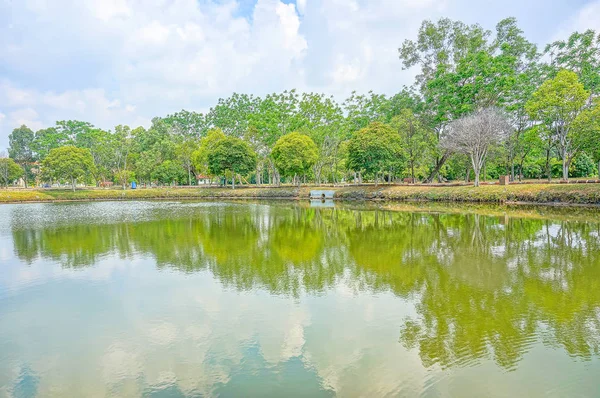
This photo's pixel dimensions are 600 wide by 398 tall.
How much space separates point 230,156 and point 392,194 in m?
23.2

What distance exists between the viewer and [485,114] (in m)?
31.0

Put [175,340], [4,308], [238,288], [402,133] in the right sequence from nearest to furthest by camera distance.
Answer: [175,340] → [4,308] → [238,288] → [402,133]

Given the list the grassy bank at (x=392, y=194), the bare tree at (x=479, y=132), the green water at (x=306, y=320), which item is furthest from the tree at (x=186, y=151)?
the green water at (x=306, y=320)

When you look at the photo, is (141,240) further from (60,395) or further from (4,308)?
(60,395)

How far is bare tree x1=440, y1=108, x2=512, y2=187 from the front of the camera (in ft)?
100

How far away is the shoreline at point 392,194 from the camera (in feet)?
83.4

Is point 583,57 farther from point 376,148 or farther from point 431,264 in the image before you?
point 431,264

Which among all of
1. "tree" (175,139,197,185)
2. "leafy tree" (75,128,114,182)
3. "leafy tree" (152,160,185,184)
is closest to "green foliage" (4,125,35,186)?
"leafy tree" (75,128,114,182)

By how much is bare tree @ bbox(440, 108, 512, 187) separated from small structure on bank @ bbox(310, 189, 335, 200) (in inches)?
576

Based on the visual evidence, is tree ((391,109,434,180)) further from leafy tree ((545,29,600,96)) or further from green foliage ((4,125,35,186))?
green foliage ((4,125,35,186))

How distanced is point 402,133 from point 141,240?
32209 millimetres

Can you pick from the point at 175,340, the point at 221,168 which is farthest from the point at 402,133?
the point at 175,340

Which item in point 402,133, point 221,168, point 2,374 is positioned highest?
point 402,133

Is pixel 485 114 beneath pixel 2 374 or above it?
above
